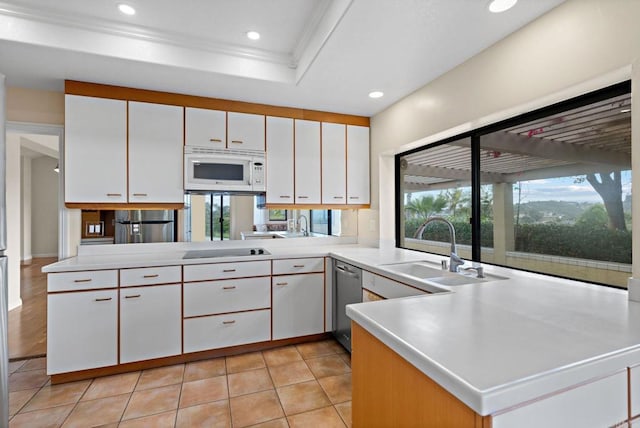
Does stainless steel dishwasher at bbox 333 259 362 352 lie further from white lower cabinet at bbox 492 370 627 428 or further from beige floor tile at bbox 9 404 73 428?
beige floor tile at bbox 9 404 73 428

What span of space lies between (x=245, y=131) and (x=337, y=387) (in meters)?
2.28

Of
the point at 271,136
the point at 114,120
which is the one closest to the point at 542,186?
the point at 271,136

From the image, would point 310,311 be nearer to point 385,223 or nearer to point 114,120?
point 385,223

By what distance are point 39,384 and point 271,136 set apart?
2594 millimetres

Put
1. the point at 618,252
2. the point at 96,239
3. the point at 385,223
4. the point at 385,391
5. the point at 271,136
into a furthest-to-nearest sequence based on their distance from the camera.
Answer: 1. the point at 385,223
2. the point at 271,136
3. the point at 96,239
4. the point at 618,252
5. the point at 385,391

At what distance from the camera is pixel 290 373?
234 cm

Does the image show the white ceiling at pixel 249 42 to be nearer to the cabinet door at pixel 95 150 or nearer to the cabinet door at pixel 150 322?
the cabinet door at pixel 95 150

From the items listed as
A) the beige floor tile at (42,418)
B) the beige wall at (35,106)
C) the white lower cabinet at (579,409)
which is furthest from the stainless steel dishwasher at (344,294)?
the beige wall at (35,106)

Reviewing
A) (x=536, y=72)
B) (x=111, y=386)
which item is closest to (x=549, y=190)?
(x=536, y=72)

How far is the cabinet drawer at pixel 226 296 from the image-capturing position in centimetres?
249

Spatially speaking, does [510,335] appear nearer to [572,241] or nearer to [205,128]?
[572,241]

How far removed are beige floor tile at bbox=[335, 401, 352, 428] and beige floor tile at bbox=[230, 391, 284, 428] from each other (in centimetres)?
35

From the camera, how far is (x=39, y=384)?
221 cm

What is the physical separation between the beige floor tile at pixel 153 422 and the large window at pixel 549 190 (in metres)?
2.26
